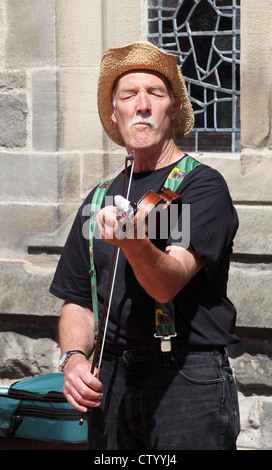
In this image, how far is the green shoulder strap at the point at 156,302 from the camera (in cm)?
206

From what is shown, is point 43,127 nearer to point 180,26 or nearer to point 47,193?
Answer: point 47,193

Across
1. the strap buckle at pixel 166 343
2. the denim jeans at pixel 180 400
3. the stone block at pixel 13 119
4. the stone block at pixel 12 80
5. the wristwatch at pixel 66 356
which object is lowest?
the denim jeans at pixel 180 400

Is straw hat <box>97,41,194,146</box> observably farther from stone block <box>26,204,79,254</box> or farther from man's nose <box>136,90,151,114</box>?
stone block <box>26,204,79,254</box>

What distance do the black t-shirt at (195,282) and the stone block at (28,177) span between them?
1.83 metres

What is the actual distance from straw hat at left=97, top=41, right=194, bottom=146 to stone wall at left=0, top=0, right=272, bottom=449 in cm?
137

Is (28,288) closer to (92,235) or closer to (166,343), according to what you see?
(92,235)

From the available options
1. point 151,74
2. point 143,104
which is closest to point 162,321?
point 143,104

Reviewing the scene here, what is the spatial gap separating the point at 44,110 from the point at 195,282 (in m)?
2.17

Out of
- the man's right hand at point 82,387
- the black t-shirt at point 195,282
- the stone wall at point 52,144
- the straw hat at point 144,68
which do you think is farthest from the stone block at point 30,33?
the man's right hand at point 82,387

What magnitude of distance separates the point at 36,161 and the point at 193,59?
100 centimetres

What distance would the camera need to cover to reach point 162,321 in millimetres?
2070

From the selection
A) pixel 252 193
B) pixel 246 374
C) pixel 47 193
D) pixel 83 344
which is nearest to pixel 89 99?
pixel 47 193

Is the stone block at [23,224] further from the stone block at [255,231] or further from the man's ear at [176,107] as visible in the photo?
the man's ear at [176,107]

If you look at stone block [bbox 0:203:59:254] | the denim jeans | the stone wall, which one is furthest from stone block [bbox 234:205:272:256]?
the denim jeans
